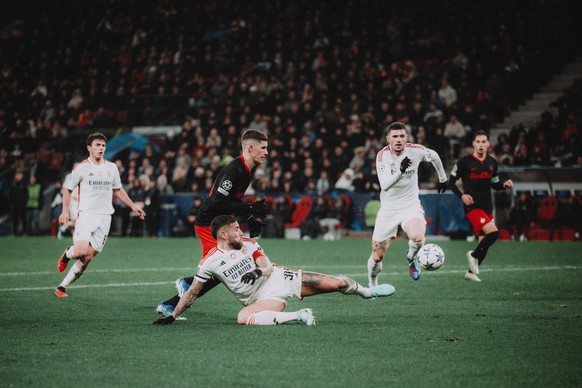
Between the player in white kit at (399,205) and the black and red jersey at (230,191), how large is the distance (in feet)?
10.5

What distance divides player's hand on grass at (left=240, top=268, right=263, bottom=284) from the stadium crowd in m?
18.5

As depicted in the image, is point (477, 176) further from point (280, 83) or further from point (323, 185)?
point (280, 83)

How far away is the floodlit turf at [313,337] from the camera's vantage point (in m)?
6.86

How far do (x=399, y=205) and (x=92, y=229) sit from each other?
4.43 metres

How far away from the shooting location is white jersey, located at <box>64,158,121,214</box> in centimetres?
1334

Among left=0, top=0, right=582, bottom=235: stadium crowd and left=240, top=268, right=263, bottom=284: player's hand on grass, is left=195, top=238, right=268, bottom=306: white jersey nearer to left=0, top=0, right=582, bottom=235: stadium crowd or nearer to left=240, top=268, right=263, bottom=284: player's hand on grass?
left=240, top=268, right=263, bottom=284: player's hand on grass

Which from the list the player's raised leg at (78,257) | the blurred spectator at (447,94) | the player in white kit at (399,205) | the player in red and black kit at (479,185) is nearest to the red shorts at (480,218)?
the player in red and black kit at (479,185)

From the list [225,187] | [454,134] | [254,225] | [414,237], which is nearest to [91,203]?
[225,187]

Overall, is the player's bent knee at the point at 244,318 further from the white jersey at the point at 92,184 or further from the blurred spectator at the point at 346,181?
the blurred spectator at the point at 346,181

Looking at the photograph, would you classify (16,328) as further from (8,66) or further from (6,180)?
(8,66)

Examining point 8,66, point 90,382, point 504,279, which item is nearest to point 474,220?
point 504,279

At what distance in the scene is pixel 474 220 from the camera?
50.8 feet

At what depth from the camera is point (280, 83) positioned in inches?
1348

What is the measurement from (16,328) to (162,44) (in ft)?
103
